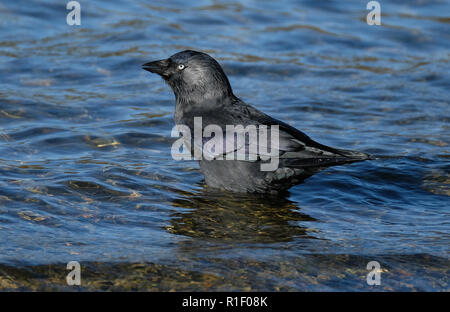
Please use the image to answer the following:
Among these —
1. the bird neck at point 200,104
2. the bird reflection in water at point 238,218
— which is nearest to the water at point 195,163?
the bird reflection in water at point 238,218

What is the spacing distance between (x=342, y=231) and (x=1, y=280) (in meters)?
2.68

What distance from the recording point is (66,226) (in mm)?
5754

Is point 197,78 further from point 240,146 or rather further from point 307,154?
point 307,154

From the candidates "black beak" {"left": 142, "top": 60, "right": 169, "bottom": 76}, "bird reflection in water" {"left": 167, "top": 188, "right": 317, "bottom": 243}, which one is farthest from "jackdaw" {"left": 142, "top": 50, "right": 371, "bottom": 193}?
"black beak" {"left": 142, "top": 60, "right": 169, "bottom": 76}

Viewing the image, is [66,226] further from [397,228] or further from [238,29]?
[238,29]

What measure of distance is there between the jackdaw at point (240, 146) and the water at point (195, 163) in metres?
0.21

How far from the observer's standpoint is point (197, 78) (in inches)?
277

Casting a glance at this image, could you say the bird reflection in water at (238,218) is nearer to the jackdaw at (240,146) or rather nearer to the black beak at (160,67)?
the jackdaw at (240,146)

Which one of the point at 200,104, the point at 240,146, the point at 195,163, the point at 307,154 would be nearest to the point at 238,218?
the point at 240,146

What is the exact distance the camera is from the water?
5133 millimetres

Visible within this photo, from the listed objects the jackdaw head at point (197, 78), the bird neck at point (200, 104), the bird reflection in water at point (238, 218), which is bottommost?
the bird reflection in water at point (238, 218)

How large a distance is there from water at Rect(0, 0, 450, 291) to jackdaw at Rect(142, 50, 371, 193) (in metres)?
0.21

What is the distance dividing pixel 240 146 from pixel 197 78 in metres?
0.93

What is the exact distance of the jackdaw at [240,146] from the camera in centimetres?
645
